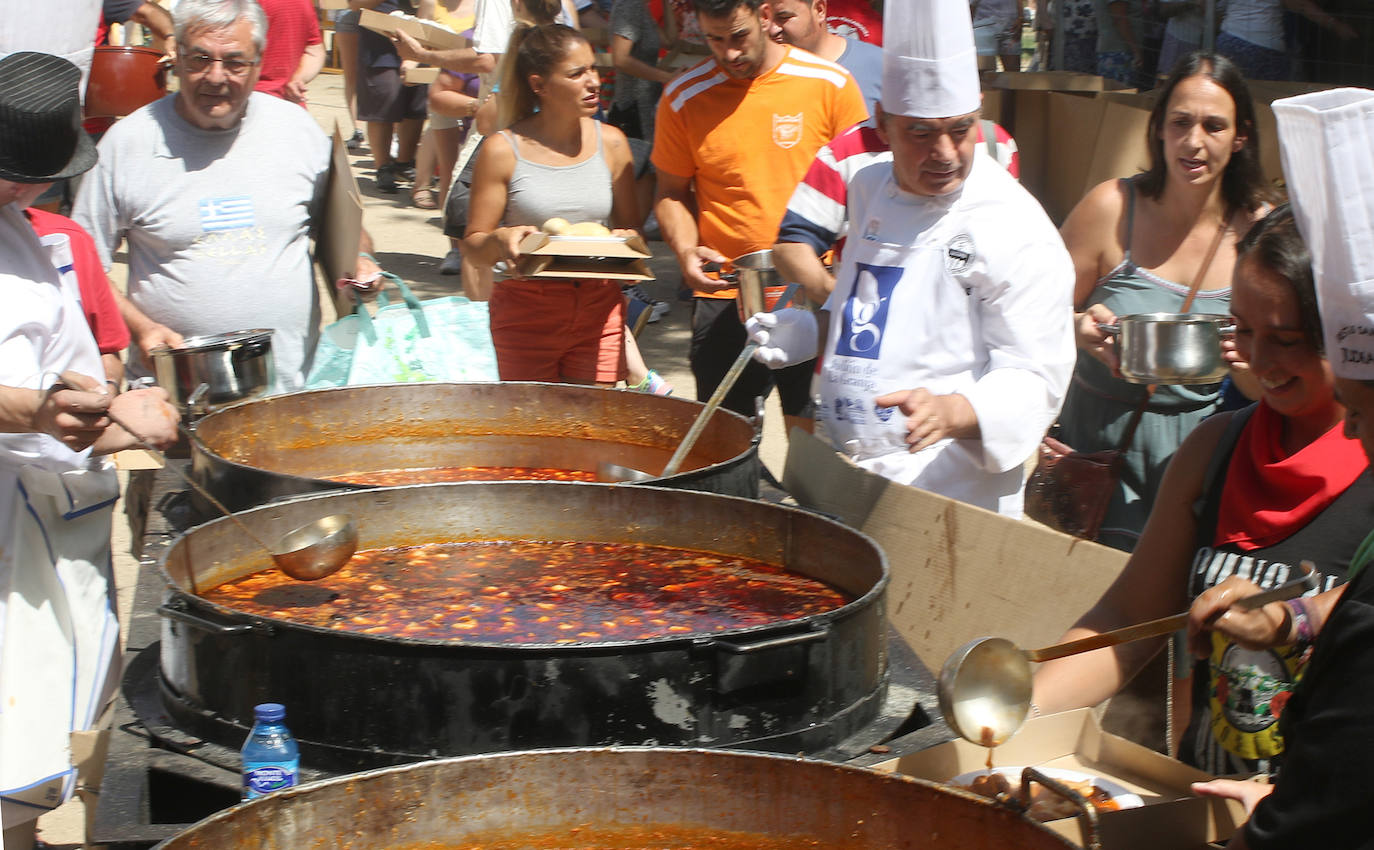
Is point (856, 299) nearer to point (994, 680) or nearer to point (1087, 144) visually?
point (994, 680)

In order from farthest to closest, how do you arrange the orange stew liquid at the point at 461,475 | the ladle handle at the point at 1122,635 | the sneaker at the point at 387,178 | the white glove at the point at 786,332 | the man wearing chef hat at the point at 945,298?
the sneaker at the point at 387,178, the orange stew liquid at the point at 461,475, the white glove at the point at 786,332, the man wearing chef hat at the point at 945,298, the ladle handle at the point at 1122,635

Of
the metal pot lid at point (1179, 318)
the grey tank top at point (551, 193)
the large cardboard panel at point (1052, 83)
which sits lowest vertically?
the metal pot lid at point (1179, 318)

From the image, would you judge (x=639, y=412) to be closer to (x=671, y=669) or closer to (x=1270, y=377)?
(x=671, y=669)

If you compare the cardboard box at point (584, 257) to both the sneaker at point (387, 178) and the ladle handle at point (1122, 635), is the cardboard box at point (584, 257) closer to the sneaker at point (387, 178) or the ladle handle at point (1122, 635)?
the ladle handle at point (1122, 635)

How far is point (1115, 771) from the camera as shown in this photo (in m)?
2.26

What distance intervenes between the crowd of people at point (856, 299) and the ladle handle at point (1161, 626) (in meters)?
0.03

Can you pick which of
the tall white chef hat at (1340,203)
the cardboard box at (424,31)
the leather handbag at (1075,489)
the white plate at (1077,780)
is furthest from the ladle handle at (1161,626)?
the cardboard box at (424,31)

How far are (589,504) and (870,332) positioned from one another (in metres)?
0.76

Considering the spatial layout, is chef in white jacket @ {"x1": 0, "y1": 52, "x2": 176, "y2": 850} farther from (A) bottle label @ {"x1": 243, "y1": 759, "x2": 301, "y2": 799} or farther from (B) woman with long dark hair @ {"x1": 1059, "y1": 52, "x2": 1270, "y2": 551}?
(B) woman with long dark hair @ {"x1": 1059, "y1": 52, "x2": 1270, "y2": 551}

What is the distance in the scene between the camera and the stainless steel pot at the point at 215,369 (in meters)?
3.58

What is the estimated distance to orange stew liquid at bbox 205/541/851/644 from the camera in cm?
268

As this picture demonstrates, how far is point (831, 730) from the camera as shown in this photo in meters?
2.35

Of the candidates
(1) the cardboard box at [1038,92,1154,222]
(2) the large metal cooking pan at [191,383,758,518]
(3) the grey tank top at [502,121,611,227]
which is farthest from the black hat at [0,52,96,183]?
(1) the cardboard box at [1038,92,1154,222]

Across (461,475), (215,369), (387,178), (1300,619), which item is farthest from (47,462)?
(387,178)
